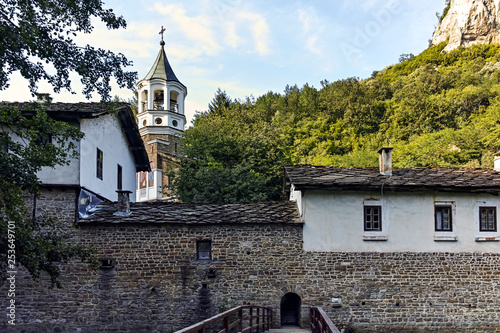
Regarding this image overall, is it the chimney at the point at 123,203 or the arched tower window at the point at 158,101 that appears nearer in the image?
the chimney at the point at 123,203

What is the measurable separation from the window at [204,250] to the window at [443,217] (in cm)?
747

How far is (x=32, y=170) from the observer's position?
9.39 m

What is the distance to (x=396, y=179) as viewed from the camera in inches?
593

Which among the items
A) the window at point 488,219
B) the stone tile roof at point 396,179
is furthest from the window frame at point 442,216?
the window at point 488,219

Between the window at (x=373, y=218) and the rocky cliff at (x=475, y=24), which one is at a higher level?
the rocky cliff at (x=475, y=24)

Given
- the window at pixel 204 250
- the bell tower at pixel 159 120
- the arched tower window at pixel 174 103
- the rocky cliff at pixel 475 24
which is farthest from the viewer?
the rocky cliff at pixel 475 24

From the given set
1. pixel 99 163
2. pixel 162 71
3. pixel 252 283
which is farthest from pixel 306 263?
pixel 162 71

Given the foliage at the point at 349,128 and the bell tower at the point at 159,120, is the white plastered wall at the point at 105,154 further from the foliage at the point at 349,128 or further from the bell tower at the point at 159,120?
the bell tower at the point at 159,120

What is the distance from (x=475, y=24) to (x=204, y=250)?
8606 cm

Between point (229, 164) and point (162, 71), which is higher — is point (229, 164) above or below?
below

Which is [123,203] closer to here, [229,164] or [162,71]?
[229,164]

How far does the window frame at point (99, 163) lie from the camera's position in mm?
15780

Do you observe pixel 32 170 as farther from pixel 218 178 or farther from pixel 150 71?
pixel 150 71

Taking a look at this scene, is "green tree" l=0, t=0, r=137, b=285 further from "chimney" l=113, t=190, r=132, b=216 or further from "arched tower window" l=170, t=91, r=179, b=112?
"arched tower window" l=170, t=91, r=179, b=112
